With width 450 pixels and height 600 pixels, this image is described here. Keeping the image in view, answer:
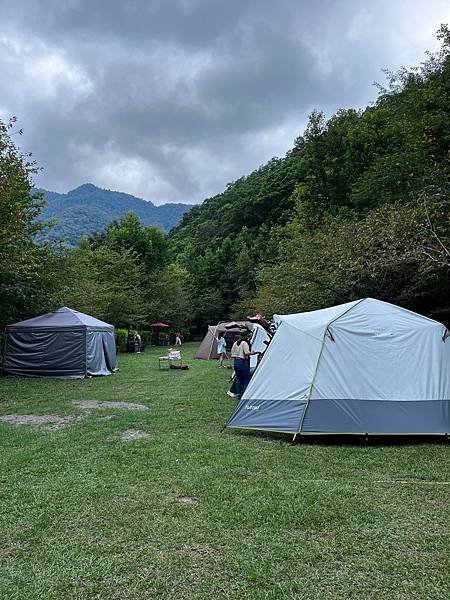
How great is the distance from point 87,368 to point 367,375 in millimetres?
10481

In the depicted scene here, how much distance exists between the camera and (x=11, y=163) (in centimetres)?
1218

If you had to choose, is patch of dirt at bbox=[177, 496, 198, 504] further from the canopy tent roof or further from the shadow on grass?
the canopy tent roof

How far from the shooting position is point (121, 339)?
1052 inches

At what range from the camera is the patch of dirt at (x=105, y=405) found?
892cm

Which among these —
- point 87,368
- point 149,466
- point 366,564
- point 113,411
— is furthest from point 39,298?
point 366,564

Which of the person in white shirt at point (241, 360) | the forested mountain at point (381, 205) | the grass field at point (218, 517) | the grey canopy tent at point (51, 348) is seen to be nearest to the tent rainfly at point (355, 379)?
the grass field at point (218, 517)

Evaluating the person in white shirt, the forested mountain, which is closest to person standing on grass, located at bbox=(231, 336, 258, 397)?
the person in white shirt

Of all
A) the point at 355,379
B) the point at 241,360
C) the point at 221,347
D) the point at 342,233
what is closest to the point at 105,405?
the point at 241,360

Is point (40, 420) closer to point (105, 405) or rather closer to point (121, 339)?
A: point (105, 405)

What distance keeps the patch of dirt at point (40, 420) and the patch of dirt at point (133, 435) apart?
125cm

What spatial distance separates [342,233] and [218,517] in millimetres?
10020

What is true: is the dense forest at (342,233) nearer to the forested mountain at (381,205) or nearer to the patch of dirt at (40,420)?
the forested mountain at (381,205)

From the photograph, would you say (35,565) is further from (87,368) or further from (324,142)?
(324,142)

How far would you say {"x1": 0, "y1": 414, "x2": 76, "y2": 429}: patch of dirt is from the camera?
7441 mm
